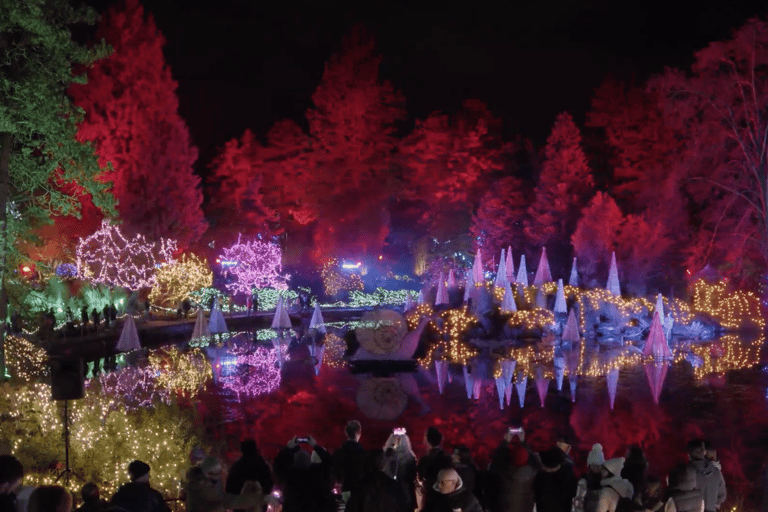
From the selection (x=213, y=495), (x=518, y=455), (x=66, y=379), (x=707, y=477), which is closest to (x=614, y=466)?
(x=707, y=477)

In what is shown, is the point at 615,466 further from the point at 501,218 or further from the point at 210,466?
the point at 501,218

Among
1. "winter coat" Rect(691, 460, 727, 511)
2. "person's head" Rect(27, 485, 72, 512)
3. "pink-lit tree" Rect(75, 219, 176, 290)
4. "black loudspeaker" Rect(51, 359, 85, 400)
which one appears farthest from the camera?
"pink-lit tree" Rect(75, 219, 176, 290)

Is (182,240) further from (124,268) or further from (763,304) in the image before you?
(763,304)

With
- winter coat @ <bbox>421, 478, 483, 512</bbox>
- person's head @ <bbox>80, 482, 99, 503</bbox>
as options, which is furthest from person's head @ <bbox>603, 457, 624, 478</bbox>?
person's head @ <bbox>80, 482, 99, 503</bbox>

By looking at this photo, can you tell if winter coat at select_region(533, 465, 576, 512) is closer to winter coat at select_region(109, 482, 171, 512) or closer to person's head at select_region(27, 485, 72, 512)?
winter coat at select_region(109, 482, 171, 512)

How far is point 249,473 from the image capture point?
600 centimetres

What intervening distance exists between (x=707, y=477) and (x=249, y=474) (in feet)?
12.8

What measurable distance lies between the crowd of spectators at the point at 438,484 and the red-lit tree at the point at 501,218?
123 ft

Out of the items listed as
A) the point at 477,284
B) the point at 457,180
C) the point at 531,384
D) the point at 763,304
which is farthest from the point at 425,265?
the point at 531,384

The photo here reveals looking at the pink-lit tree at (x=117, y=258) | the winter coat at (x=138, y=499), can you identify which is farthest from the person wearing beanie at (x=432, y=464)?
the pink-lit tree at (x=117, y=258)

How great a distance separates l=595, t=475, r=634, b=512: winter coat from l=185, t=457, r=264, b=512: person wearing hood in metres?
2.74

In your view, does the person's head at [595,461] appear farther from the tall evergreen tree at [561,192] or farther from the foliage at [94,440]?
the tall evergreen tree at [561,192]

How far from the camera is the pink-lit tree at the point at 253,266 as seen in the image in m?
35.9

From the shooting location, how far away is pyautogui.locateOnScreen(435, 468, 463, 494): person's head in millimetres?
5078
